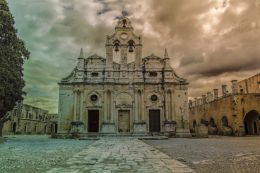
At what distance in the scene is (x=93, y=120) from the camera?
92.8 feet

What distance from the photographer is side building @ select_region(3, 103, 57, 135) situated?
1751 inches

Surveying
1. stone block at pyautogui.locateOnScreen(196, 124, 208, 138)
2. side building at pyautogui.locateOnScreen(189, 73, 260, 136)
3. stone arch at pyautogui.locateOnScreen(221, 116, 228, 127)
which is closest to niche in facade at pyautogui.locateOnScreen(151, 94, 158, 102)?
side building at pyautogui.locateOnScreen(189, 73, 260, 136)

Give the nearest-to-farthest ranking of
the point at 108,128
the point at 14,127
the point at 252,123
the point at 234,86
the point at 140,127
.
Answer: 1. the point at 108,128
2. the point at 140,127
3. the point at 234,86
4. the point at 252,123
5. the point at 14,127

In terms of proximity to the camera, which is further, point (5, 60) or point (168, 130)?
point (168, 130)

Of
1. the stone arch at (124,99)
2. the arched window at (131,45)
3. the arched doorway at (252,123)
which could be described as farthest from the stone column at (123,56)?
the arched doorway at (252,123)

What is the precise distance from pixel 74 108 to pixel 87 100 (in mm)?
1697

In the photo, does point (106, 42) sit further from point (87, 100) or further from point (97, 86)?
point (87, 100)

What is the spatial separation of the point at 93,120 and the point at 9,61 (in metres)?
12.0

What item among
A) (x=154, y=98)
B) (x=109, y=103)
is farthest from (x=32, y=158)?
(x=154, y=98)

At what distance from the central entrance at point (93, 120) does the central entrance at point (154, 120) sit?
606cm

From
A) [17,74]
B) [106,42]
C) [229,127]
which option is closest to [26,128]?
[106,42]

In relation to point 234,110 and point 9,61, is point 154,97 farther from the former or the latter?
point 9,61

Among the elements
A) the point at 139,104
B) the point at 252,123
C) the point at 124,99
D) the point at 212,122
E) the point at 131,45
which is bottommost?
the point at 252,123

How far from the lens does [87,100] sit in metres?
28.5
